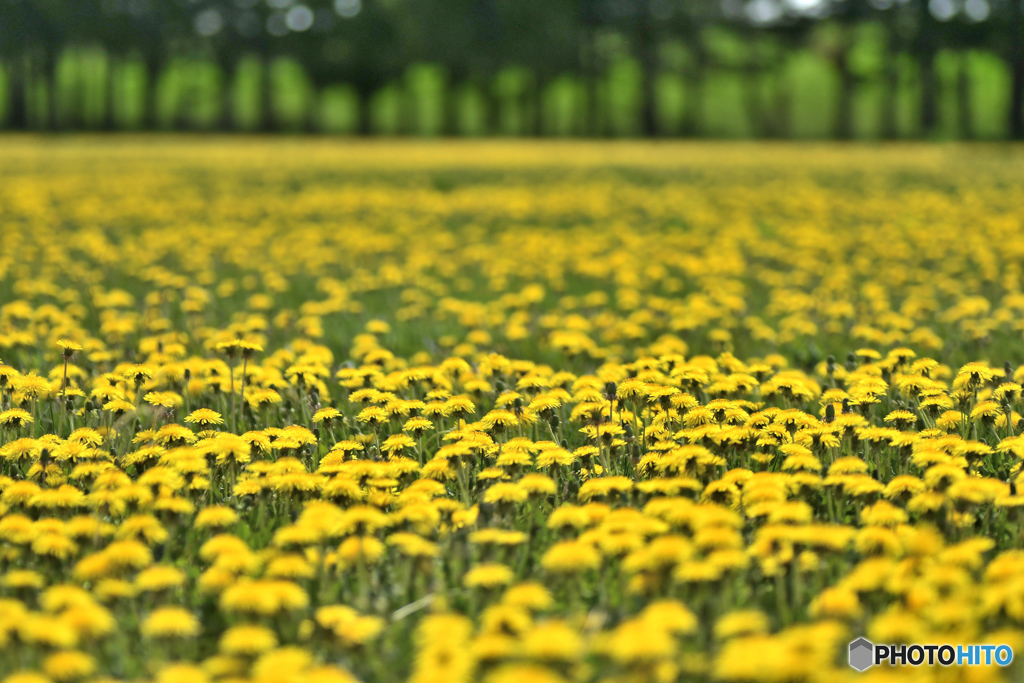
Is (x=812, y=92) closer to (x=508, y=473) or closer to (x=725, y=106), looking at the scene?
(x=725, y=106)

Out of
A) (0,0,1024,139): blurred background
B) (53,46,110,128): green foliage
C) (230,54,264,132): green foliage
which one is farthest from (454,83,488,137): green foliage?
(53,46,110,128): green foliage

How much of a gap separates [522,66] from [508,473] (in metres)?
44.2

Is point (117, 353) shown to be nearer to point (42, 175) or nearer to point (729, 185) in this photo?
point (729, 185)

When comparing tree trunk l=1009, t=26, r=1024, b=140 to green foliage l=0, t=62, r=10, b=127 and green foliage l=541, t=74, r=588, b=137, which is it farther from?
green foliage l=0, t=62, r=10, b=127

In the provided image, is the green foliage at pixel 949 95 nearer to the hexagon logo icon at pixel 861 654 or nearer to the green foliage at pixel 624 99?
the green foliage at pixel 624 99

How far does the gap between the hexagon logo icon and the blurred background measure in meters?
35.5

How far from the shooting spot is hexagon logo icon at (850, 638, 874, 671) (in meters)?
1.73

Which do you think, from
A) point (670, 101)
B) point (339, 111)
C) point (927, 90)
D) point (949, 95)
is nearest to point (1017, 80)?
point (927, 90)

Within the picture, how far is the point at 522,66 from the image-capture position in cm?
4459

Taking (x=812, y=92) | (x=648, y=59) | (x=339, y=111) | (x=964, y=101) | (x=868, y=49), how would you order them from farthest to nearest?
(x=339, y=111) < (x=812, y=92) < (x=868, y=49) < (x=964, y=101) < (x=648, y=59)

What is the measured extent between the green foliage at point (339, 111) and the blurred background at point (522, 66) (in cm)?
18

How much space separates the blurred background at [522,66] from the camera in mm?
41750

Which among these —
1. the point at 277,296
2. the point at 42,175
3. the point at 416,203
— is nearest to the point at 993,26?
the point at 416,203

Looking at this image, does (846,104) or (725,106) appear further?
(725,106)
